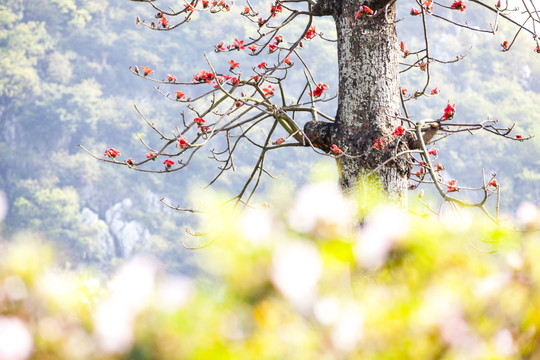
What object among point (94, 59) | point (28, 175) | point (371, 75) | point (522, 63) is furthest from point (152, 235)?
point (371, 75)

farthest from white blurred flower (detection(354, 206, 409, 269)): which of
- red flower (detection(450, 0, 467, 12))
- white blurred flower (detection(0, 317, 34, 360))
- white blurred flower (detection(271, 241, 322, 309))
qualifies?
red flower (detection(450, 0, 467, 12))

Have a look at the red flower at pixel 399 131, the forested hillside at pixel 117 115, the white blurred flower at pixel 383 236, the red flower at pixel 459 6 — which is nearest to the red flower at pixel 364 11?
the red flower at pixel 399 131

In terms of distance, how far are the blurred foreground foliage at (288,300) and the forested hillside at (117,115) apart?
2549cm

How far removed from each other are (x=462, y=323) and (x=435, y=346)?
0.04m

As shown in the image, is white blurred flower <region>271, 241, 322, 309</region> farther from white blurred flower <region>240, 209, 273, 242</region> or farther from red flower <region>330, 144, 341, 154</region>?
red flower <region>330, 144, 341, 154</region>

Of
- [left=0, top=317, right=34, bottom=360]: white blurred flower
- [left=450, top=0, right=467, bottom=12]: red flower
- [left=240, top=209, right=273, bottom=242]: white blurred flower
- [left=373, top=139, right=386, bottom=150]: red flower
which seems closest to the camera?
[left=0, top=317, right=34, bottom=360]: white blurred flower

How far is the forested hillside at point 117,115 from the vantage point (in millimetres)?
28672

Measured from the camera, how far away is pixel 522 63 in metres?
35.6

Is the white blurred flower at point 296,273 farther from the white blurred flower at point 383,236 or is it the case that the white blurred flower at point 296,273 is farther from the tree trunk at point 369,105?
the tree trunk at point 369,105

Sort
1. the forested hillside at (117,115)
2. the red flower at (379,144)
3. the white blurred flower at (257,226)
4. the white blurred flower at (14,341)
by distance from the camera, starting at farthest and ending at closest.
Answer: the forested hillside at (117,115) → the red flower at (379,144) → the white blurred flower at (257,226) → the white blurred flower at (14,341)

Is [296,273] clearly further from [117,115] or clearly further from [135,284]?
[117,115]

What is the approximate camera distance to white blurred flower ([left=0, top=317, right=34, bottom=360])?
0.57 m

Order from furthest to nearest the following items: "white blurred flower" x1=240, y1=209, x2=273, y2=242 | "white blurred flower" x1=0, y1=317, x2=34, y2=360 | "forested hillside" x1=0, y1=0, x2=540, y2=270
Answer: "forested hillside" x1=0, y1=0, x2=540, y2=270, "white blurred flower" x1=240, y1=209, x2=273, y2=242, "white blurred flower" x1=0, y1=317, x2=34, y2=360

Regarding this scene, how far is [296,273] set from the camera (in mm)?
671
